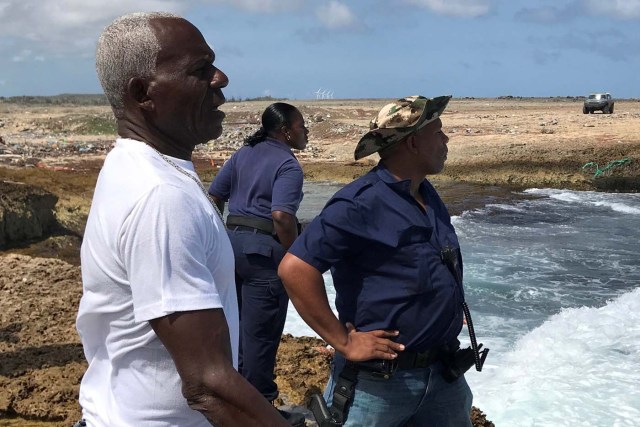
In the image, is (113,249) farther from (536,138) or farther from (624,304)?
(536,138)

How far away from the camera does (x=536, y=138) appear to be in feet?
94.3

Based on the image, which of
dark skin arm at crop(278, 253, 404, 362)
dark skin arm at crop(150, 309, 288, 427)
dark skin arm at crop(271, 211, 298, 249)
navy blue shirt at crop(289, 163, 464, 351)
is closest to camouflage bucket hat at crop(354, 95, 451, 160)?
navy blue shirt at crop(289, 163, 464, 351)

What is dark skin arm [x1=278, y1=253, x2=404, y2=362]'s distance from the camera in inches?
107

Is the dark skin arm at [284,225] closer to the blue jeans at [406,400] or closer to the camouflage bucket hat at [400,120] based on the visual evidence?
the camouflage bucket hat at [400,120]

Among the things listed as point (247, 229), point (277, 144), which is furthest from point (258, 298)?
point (277, 144)

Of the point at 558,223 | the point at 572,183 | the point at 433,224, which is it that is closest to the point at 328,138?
the point at 572,183

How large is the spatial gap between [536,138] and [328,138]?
1227 centimetres

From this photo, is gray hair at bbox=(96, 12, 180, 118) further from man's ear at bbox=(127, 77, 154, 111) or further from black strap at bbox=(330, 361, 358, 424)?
black strap at bbox=(330, 361, 358, 424)

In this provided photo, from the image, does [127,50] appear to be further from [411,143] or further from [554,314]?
[554,314]

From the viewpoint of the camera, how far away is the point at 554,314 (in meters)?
9.27

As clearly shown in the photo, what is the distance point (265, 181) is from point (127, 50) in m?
2.80

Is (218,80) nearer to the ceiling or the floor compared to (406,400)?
nearer to the ceiling

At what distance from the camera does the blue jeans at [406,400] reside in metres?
2.74

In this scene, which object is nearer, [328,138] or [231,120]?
[328,138]
